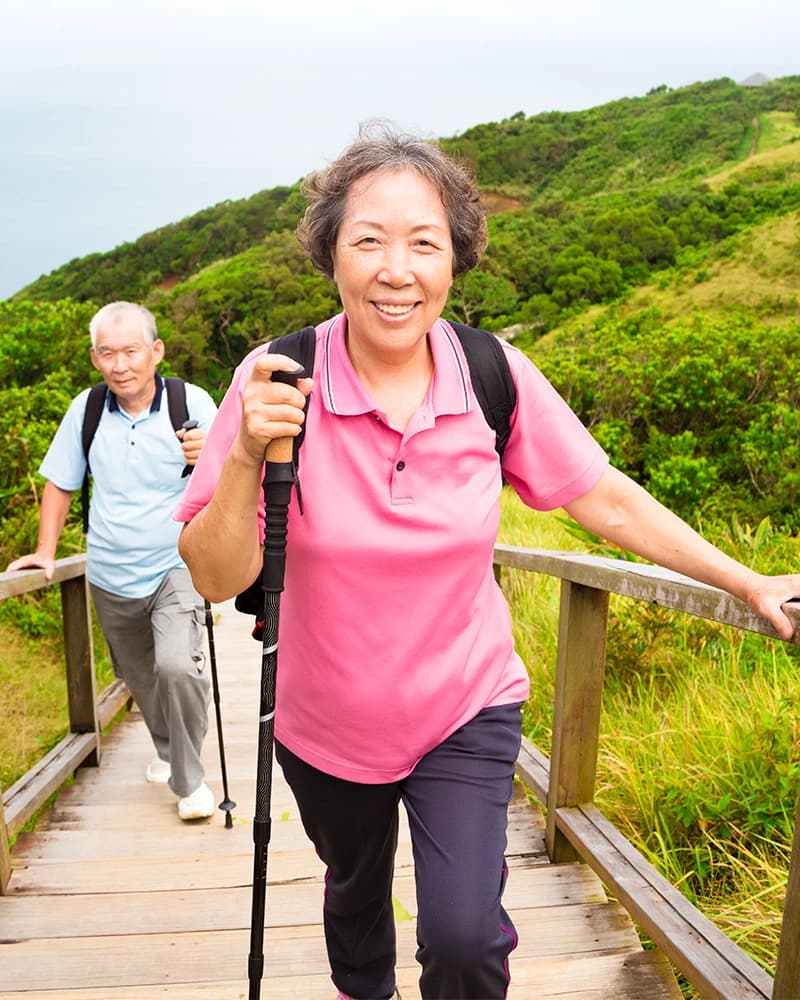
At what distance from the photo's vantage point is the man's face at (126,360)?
3.35 m

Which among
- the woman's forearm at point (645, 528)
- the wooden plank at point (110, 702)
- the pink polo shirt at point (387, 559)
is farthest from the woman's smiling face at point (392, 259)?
the wooden plank at point (110, 702)

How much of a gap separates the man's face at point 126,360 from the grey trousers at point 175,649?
2.19ft

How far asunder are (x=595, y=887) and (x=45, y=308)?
9.47 meters

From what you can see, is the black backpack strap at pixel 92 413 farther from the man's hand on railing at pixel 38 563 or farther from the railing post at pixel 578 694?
the railing post at pixel 578 694

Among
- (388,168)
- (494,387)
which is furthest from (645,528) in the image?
(388,168)

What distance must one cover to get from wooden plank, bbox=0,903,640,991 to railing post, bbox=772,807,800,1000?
2.66ft

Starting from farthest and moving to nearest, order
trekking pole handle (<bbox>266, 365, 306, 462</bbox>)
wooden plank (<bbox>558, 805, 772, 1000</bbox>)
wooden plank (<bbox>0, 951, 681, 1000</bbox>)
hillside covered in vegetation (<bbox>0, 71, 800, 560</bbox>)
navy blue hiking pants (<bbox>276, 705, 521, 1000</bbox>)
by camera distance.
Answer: hillside covered in vegetation (<bbox>0, 71, 800, 560</bbox>)
wooden plank (<bbox>0, 951, 681, 1000</bbox>)
wooden plank (<bbox>558, 805, 772, 1000</bbox>)
navy blue hiking pants (<bbox>276, 705, 521, 1000</bbox>)
trekking pole handle (<bbox>266, 365, 306, 462</bbox>)

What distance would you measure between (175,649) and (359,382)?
1919 millimetres

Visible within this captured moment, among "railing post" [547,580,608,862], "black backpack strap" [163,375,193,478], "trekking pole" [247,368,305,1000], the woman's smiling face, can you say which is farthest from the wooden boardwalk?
the woman's smiling face

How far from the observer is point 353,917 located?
6.61ft

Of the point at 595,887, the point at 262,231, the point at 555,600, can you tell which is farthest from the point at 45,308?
the point at 262,231

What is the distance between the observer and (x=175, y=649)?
3.36 metres

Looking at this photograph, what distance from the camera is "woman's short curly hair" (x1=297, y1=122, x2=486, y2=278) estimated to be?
5.92 ft

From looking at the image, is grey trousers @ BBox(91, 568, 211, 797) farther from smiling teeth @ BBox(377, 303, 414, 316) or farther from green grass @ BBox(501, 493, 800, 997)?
smiling teeth @ BBox(377, 303, 414, 316)
